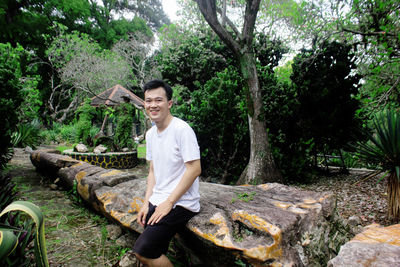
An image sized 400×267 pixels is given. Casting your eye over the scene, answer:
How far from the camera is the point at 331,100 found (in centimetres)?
632

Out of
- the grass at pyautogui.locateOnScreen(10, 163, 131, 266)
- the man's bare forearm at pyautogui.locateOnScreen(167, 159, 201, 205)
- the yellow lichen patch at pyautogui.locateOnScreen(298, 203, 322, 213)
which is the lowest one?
the grass at pyautogui.locateOnScreen(10, 163, 131, 266)

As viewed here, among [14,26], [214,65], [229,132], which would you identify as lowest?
[229,132]

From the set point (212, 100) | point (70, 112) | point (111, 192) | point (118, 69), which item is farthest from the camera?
point (70, 112)

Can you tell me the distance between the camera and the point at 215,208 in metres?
2.31

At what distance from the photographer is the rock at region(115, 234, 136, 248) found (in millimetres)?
2813

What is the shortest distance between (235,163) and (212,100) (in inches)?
75.2

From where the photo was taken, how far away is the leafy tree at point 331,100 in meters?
6.26

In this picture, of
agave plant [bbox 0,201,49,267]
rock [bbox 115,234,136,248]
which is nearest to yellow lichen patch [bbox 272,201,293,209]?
rock [bbox 115,234,136,248]

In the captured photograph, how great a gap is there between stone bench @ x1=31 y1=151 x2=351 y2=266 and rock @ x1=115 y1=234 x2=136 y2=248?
0.26m

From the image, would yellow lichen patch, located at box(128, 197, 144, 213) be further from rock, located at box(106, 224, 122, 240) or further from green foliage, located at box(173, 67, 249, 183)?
green foliage, located at box(173, 67, 249, 183)

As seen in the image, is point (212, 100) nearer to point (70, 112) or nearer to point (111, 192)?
point (111, 192)

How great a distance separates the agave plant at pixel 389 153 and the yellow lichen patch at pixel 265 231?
272 centimetres

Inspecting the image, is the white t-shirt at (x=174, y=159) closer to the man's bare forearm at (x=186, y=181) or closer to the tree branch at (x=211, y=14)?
the man's bare forearm at (x=186, y=181)

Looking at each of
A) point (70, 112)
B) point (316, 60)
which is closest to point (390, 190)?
point (316, 60)
